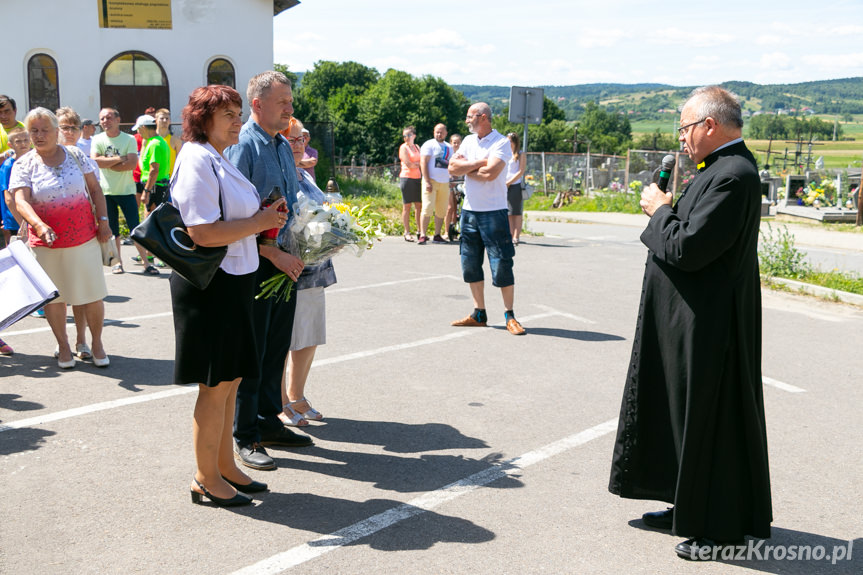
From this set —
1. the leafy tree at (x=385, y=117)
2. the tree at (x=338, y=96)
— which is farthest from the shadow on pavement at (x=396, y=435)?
the leafy tree at (x=385, y=117)

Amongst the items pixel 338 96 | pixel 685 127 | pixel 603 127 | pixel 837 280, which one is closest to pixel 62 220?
pixel 685 127

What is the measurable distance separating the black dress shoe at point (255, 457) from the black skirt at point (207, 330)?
853 mm

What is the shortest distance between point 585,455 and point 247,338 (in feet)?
7.05

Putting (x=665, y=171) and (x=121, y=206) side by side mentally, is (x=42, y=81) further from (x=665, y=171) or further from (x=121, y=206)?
(x=665, y=171)

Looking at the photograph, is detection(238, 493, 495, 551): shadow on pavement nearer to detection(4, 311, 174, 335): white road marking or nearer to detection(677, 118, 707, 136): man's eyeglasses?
detection(677, 118, 707, 136): man's eyeglasses

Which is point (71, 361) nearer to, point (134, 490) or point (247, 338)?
point (134, 490)

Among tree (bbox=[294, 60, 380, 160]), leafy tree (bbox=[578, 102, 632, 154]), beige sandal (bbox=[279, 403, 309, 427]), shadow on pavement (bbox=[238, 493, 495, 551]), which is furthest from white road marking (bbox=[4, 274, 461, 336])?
leafy tree (bbox=[578, 102, 632, 154])

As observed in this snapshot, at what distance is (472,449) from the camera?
16.1 feet

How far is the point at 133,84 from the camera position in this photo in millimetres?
22281

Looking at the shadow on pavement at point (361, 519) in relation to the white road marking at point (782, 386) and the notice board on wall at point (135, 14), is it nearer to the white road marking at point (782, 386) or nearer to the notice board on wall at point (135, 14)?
the white road marking at point (782, 386)

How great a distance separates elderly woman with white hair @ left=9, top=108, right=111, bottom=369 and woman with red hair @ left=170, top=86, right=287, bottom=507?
2.81 metres

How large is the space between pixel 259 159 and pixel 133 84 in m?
19.7

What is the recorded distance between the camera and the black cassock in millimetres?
3451

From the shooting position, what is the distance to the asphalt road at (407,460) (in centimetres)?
360
